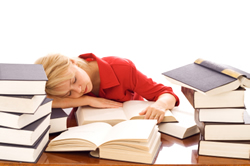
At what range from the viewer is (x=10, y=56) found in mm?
3154

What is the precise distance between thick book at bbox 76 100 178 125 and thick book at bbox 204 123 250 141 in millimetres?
259

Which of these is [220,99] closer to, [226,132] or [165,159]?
[226,132]

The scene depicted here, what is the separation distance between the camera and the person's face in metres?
1.59

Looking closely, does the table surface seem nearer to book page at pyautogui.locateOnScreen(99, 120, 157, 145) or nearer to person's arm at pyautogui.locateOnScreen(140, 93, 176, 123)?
book page at pyautogui.locateOnScreen(99, 120, 157, 145)

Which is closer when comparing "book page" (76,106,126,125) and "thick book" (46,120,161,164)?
"thick book" (46,120,161,164)

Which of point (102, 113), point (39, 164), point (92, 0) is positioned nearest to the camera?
point (39, 164)

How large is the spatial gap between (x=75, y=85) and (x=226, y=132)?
31.2 inches

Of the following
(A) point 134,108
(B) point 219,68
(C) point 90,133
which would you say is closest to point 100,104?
(A) point 134,108

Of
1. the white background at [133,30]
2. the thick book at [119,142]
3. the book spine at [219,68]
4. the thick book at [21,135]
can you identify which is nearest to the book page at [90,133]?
the thick book at [119,142]

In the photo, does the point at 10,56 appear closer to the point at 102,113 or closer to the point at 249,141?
the point at 102,113

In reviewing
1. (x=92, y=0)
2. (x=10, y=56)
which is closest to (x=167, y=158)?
(x=92, y=0)

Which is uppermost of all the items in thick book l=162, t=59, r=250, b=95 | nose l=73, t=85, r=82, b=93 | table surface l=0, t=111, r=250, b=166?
thick book l=162, t=59, r=250, b=95

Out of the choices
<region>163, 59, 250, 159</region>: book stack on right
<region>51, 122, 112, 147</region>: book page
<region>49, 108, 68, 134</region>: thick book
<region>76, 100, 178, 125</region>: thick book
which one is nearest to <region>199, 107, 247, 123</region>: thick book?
<region>163, 59, 250, 159</region>: book stack on right

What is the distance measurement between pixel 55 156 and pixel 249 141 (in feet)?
2.34
